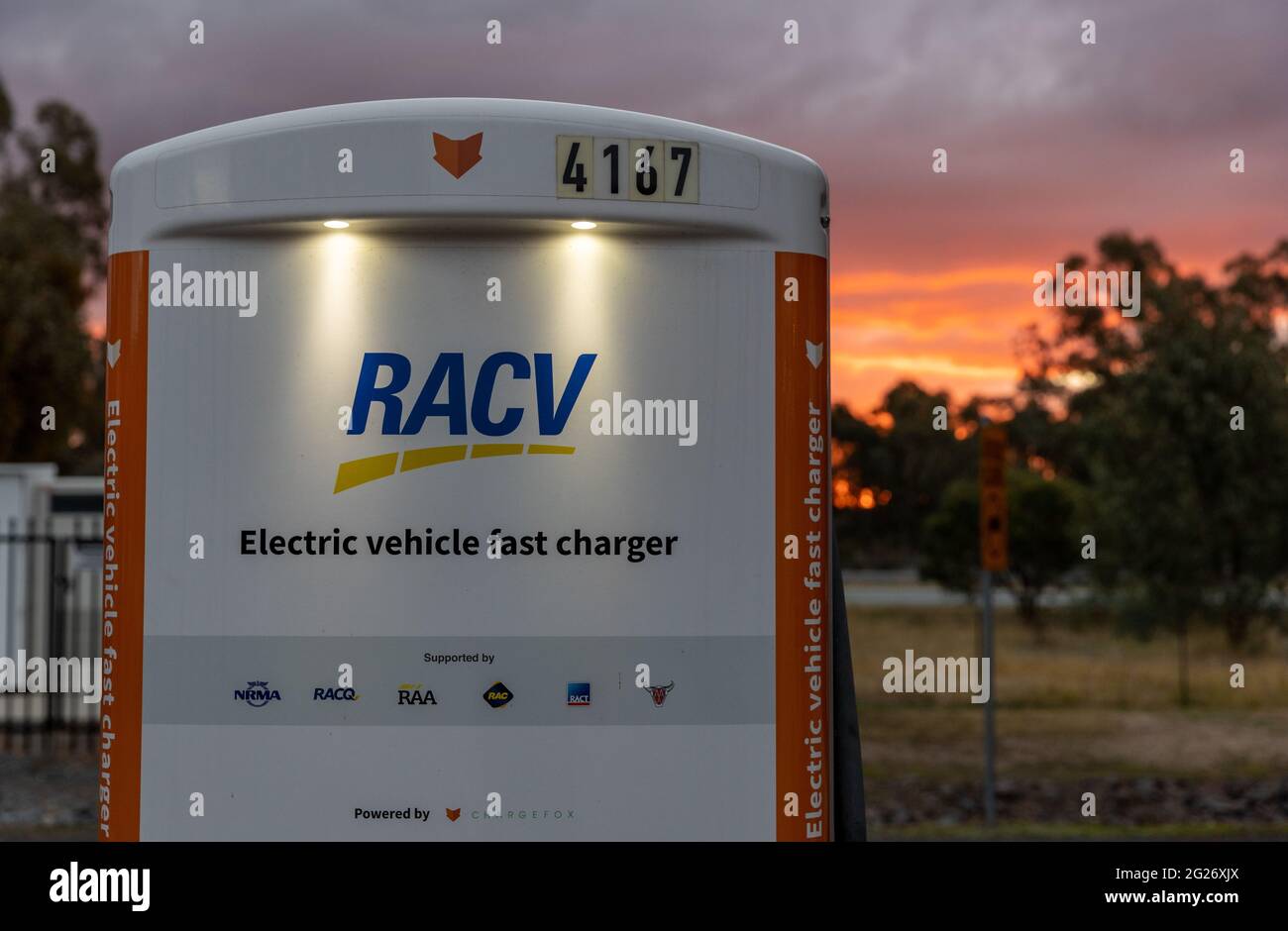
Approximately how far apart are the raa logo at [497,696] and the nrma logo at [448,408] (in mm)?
602

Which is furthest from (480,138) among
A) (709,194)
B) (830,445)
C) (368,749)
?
(368,749)

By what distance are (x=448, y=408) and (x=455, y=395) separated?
38 mm

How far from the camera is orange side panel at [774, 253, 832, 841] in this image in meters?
3.73

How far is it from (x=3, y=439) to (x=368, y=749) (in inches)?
975

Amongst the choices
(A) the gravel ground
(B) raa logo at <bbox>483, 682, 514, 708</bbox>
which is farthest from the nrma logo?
(A) the gravel ground

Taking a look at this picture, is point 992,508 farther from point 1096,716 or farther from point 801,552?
point 1096,716

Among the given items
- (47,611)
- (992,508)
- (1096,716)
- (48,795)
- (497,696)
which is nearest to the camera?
(497,696)

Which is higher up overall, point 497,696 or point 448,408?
point 448,408

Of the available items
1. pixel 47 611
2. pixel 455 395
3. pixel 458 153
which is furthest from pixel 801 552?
pixel 47 611

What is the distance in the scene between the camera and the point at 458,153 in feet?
12.1

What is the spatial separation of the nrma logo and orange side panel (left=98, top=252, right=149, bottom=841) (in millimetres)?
567

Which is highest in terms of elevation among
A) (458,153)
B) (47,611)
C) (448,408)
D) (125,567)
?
(458,153)

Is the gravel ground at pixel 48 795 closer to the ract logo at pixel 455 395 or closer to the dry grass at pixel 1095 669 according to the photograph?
the ract logo at pixel 455 395

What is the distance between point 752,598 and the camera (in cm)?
371
